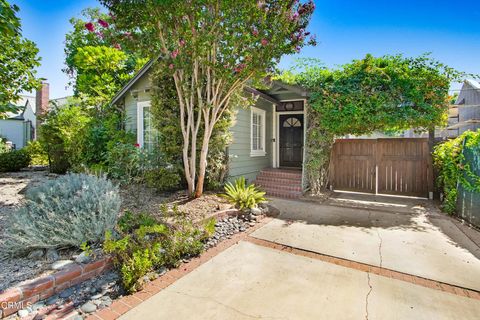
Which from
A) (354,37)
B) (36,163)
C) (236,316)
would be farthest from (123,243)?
(36,163)

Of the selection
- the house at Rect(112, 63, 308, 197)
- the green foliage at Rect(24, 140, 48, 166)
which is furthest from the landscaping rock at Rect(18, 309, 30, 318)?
the green foliage at Rect(24, 140, 48, 166)

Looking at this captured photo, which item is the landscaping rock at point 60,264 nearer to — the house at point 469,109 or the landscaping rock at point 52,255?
the landscaping rock at point 52,255

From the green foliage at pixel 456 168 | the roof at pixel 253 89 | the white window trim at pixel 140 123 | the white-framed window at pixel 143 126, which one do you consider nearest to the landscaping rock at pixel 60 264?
the roof at pixel 253 89

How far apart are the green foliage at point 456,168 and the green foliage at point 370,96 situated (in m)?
1.07

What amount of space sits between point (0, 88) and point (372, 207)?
910 centimetres

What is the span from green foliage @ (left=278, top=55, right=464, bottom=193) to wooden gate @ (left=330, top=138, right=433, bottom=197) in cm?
76

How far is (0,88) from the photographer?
5.12 m

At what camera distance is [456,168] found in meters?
5.64

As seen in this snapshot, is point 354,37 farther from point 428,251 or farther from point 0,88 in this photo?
point 0,88

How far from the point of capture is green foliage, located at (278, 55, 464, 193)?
6539 millimetres

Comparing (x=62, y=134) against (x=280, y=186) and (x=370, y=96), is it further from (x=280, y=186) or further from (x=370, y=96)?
(x=370, y=96)

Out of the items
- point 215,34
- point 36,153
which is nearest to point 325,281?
point 215,34

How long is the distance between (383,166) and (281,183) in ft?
11.0

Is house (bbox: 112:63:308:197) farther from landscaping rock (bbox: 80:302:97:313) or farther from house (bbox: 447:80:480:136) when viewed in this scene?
house (bbox: 447:80:480:136)
